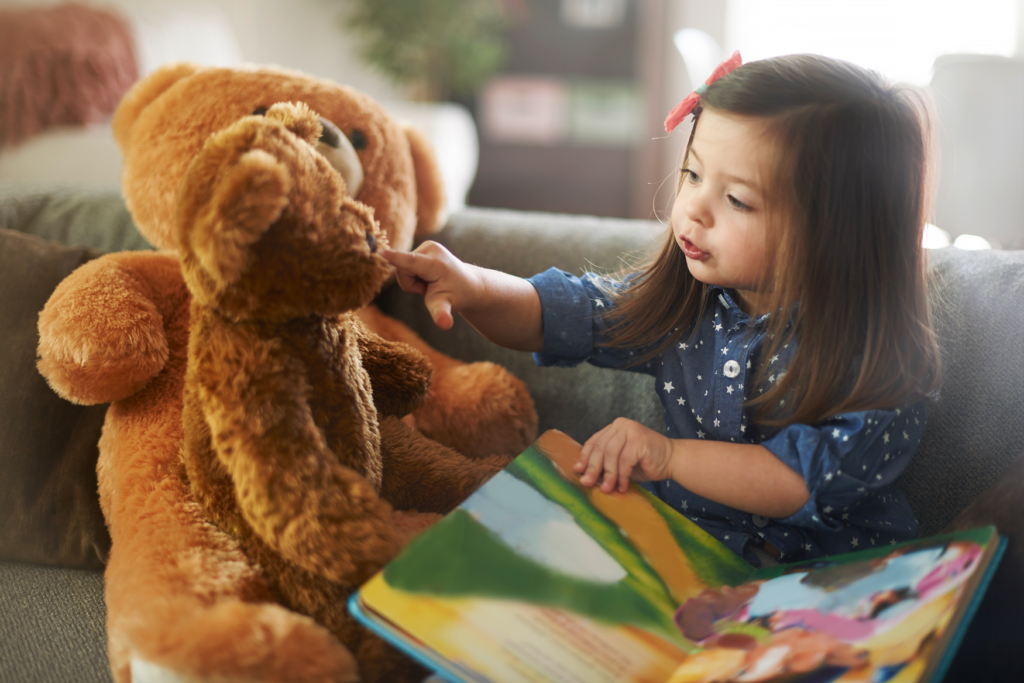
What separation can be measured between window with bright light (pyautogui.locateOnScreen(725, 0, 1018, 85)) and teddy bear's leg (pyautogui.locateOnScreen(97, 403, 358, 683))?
2621 millimetres

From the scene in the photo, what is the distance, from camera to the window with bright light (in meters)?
2.53

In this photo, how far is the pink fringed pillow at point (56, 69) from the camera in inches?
54.3

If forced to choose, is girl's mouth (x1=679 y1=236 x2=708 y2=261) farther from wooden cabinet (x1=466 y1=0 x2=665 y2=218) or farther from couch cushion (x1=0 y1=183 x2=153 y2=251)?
wooden cabinet (x1=466 y1=0 x2=665 y2=218)

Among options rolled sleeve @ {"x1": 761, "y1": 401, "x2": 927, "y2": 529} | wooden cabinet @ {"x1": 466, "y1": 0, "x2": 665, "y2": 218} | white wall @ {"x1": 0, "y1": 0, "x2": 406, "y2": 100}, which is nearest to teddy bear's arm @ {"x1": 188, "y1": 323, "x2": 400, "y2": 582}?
rolled sleeve @ {"x1": 761, "y1": 401, "x2": 927, "y2": 529}

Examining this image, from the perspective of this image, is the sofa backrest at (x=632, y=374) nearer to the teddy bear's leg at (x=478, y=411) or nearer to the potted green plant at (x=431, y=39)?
the teddy bear's leg at (x=478, y=411)

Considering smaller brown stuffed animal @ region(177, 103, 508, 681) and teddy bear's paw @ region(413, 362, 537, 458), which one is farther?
teddy bear's paw @ region(413, 362, 537, 458)

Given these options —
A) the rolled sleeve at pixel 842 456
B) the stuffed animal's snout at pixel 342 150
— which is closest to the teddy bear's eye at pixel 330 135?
the stuffed animal's snout at pixel 342 150

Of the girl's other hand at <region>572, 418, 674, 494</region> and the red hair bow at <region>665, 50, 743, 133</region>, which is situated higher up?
the red hair bow at <region>665, 50, 743, 133</region>

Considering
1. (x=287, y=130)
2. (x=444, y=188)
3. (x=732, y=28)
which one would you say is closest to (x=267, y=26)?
(x=732, y=28)

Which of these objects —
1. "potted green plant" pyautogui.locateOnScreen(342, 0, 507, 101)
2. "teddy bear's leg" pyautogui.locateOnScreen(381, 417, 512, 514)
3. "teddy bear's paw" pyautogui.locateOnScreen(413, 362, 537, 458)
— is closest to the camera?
"teddy bear's leg" pyautogui.locateOnScreen(381, 417, 512, 514)

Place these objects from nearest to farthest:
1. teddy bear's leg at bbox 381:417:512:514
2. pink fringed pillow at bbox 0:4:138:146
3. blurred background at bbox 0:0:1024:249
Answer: teddy bear's leg at bbox 381:417:512:514, pink fringed pillow at bbox 0:4:138:146, blurred background at bbox 0:0:1024:249

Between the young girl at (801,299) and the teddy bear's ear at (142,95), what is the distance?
0.46 metres

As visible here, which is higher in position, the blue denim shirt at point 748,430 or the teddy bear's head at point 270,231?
the teddy bear's head at point 270,231

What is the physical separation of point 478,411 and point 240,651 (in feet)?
1.35
